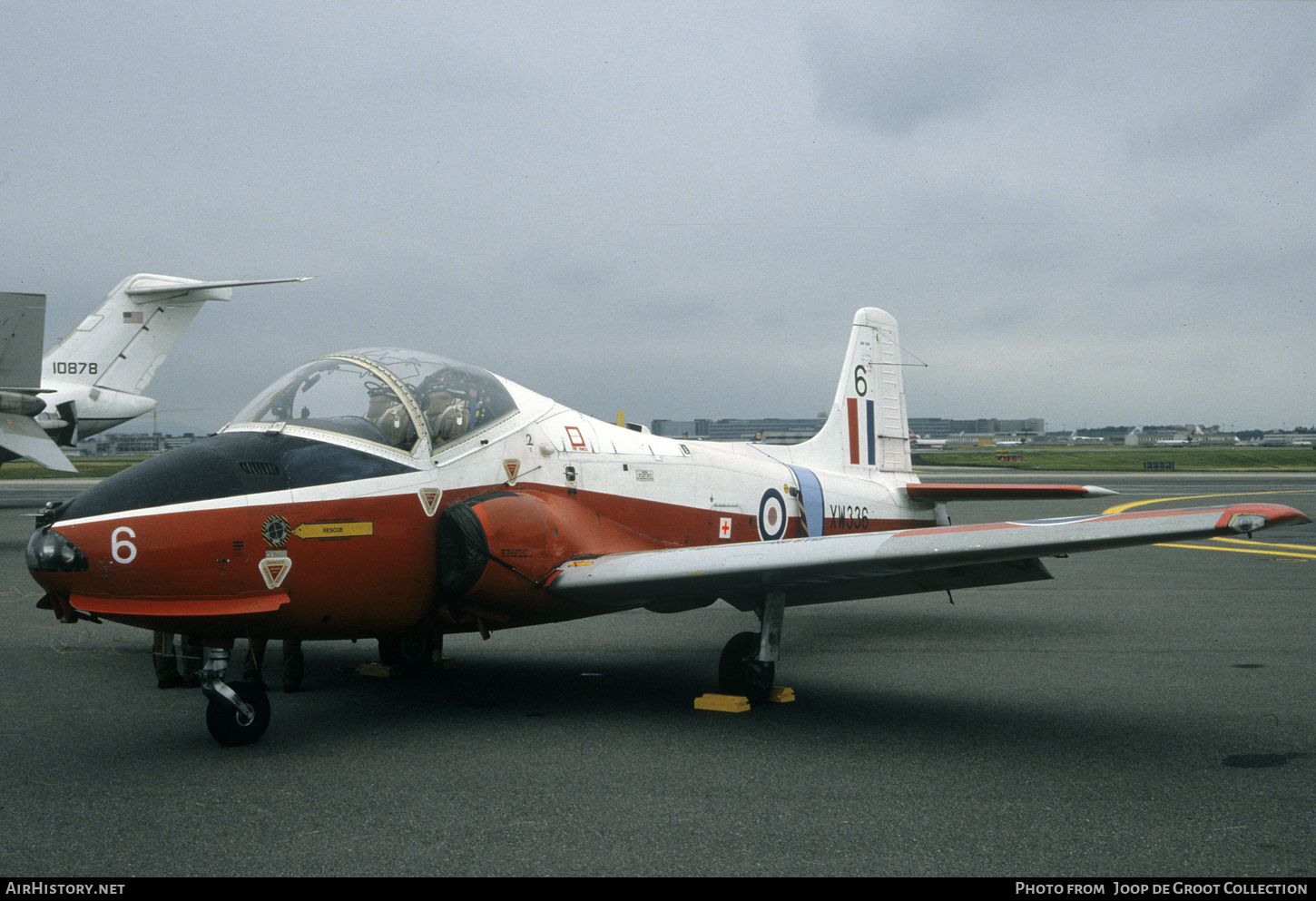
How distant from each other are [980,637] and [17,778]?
7613 mm

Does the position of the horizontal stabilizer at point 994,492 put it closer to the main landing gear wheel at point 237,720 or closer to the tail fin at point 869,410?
the tail fin at point 869,410

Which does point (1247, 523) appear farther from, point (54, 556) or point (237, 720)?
point (54, 556)

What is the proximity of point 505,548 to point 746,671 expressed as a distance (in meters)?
1.86

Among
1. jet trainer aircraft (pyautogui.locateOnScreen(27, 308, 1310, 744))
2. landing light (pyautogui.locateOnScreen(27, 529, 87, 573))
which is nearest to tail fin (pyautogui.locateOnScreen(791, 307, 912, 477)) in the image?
jet trainer aircraft (pyautogui.locateOnScreen(27, 308, 1310, 744))

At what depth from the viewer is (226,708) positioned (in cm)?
531

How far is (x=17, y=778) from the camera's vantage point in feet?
15.7

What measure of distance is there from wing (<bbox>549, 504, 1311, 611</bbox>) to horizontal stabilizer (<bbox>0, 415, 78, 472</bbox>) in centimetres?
1608

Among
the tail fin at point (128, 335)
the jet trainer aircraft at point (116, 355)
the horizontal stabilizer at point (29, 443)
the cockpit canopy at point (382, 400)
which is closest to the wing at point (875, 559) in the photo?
the cockpit canopy at point (382, 400)

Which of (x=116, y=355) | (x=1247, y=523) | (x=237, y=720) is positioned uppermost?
(x=116, y=355)

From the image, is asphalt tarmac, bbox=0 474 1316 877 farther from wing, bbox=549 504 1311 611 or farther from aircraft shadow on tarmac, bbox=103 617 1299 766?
wing, bbox=549 504 1311 611

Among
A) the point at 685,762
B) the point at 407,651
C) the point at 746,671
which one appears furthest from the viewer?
the point at 407,651

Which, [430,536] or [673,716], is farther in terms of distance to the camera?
[673,716]

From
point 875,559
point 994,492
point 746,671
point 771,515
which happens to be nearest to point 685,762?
point 746,671

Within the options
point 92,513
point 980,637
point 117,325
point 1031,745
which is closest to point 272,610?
point 92,513
